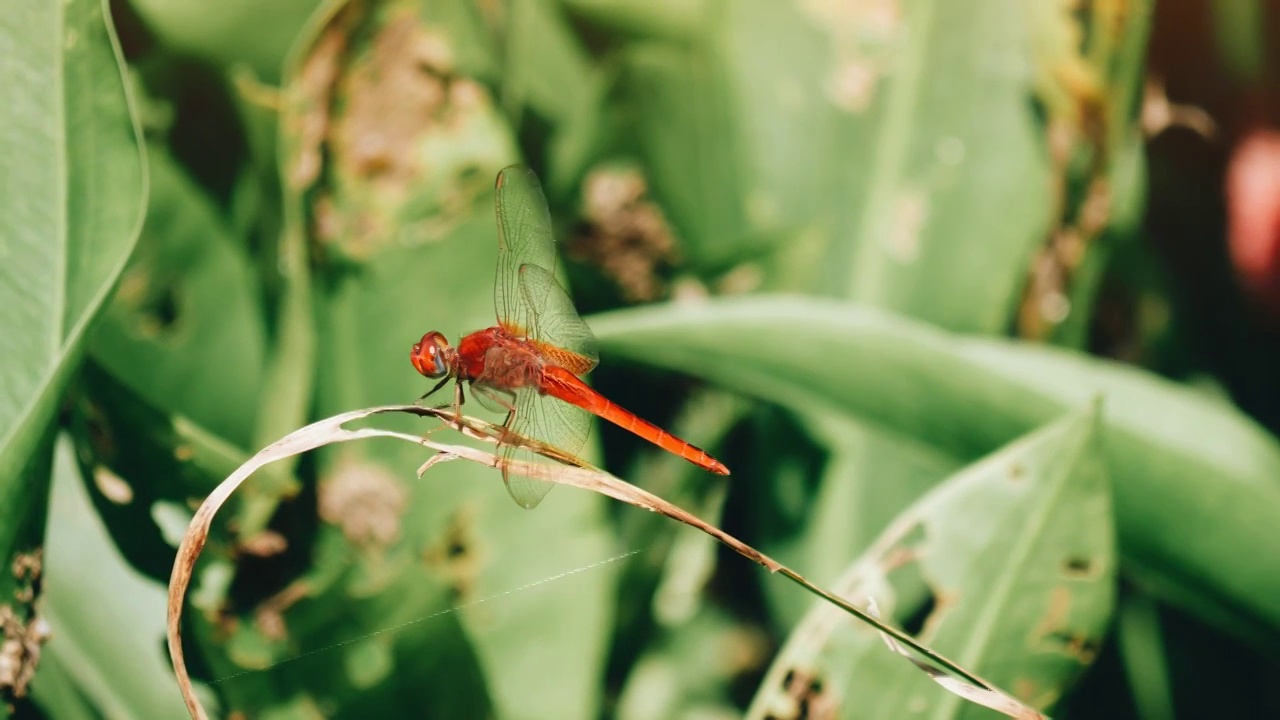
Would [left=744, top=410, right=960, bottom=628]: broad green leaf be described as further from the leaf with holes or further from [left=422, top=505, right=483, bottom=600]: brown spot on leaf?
the leaf with holes

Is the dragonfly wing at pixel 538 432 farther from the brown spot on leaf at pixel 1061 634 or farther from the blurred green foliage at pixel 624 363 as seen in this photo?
the brown spot on leaf at pixel 1061 634

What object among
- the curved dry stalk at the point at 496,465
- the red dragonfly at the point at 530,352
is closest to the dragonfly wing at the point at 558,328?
the red dragonfly at the point at 530,352

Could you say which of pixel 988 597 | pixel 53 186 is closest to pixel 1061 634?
pixel 988 597

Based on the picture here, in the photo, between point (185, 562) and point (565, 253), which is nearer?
point (185, 562)

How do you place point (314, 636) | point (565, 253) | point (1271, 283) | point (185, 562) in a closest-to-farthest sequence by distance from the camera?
point (185, 562), point (314, 636), point (565, 253), point (1271, 283)

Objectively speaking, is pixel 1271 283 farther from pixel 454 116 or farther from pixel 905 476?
pixel 454 116

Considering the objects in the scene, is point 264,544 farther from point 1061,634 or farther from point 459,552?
point 1061,634

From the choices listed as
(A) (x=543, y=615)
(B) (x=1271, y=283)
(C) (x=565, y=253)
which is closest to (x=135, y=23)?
(C) (x=565, y=253)
